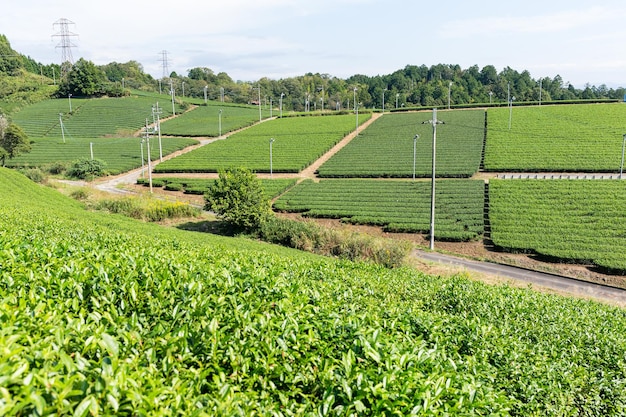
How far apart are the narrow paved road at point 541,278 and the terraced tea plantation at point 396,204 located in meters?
3.26

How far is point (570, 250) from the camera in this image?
1052 inches

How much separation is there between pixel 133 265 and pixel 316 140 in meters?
62.7

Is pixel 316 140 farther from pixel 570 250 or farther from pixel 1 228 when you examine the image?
pixel 1 228

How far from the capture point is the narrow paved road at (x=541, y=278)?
880 inches

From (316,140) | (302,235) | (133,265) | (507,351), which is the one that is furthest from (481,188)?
(133,265)

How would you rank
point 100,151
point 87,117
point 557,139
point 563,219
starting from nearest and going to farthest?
Result: point 563,219, point 557,139, point 100,151, point 87,117

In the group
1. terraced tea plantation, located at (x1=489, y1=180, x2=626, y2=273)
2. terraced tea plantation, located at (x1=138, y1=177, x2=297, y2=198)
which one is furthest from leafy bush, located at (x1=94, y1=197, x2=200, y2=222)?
terraced tea plantation, located at (x1=489, y1=180, x2=626, y2=273)

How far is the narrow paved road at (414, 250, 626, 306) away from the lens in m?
22.4

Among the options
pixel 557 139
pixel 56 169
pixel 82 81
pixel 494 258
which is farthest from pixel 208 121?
pixel 494 258

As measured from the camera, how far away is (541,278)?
24594 mm

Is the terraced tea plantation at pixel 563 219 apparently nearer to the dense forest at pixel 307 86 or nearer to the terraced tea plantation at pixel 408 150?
the terraced tea plantation at pixel 408 150

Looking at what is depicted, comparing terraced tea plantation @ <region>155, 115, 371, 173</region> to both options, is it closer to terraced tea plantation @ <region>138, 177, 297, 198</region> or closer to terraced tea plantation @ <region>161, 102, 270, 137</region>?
terraced tea plantation @ <region>138, 177, 297, 198</region>

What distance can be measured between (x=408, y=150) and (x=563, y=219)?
28.7m

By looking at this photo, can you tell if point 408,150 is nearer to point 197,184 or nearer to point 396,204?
point 396,204
